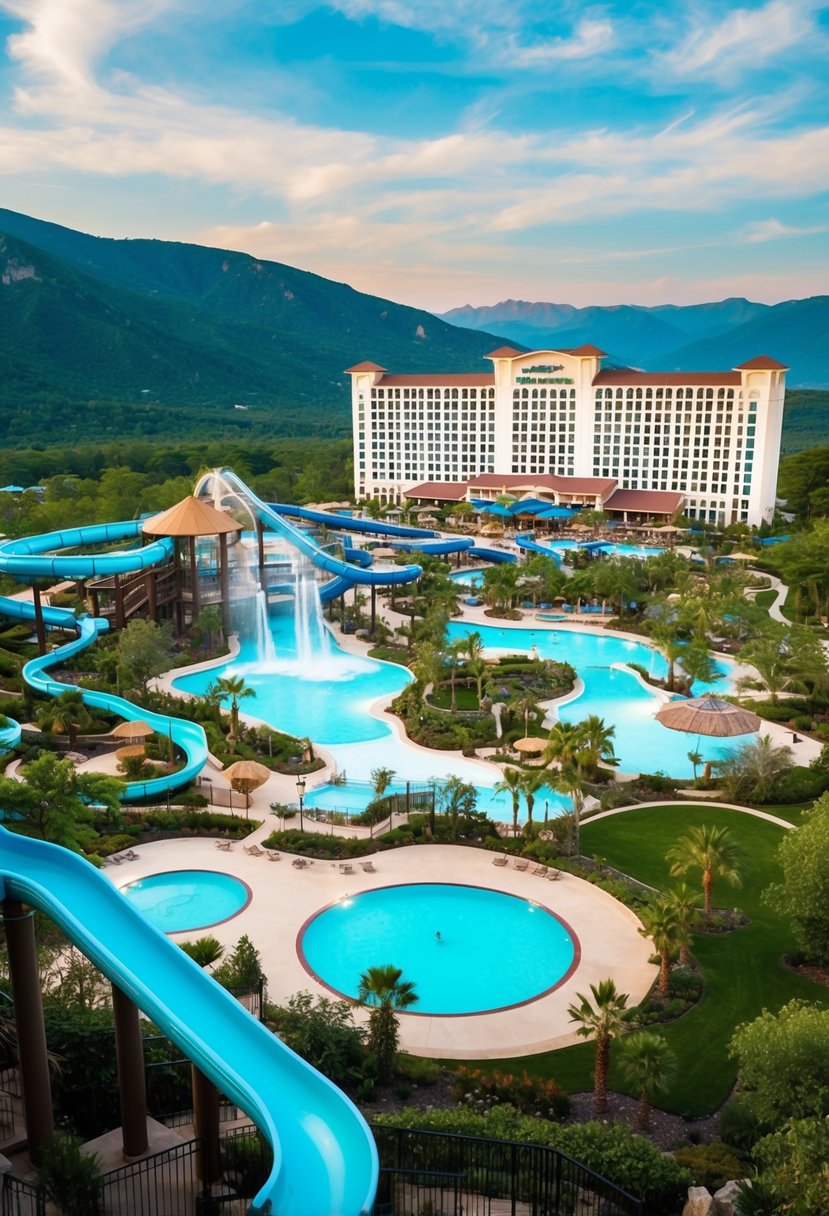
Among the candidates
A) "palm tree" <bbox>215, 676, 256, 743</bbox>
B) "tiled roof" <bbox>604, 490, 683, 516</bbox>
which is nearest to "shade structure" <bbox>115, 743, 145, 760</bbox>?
"palm tree" <bbox>215, 676, 256, 743</bbox>

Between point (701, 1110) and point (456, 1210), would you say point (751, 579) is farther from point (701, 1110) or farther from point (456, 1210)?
point (456, 1210)

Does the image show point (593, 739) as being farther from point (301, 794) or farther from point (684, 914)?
point (684, 914)

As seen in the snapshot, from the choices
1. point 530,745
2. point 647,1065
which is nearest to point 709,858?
point 647,1065

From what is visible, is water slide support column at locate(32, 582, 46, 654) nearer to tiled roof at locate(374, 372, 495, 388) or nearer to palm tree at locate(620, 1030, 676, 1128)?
palm tree at locate(620, 1030, 676, 1128)

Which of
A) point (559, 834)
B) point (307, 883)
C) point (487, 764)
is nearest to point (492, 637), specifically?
point (487, 764)

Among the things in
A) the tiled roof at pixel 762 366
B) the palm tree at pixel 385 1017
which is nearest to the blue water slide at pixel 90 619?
the palm tree at pixel 385 1017

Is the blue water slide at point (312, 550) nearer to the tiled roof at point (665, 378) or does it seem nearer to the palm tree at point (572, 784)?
the palm tree at point (572, 784)
